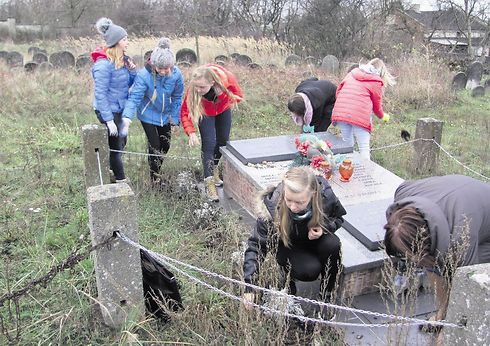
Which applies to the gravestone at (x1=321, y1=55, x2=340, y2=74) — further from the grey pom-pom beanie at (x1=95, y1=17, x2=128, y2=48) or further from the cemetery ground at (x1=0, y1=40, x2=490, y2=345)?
the grey pom-pom beanie at (x1=95, y1=17, x2=128, y2=48)

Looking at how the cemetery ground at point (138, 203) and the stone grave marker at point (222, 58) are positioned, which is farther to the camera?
the stone grave marker at point (222, 58)

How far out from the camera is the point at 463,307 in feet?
6.44

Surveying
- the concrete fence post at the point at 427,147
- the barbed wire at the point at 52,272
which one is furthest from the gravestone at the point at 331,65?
the barbed wire at the point at 52,272

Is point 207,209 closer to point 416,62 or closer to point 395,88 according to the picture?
point 395,88

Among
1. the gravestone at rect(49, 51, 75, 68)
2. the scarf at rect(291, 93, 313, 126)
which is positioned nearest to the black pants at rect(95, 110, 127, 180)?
the scarf at rect(291, 93, 313, 126)

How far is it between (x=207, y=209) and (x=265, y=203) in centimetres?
156

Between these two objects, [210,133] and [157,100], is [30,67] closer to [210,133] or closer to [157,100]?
[157,100]

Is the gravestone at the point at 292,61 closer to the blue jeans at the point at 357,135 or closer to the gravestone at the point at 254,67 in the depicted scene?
the gravestone at the point at 254,67

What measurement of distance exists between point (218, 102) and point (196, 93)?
0.32m

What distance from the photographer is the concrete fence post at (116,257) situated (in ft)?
8.85

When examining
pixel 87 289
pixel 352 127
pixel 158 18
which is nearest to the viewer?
pixel 87 289

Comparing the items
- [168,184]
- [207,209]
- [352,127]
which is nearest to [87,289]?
[207,209]

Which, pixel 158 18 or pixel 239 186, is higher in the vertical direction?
pixel 158 18

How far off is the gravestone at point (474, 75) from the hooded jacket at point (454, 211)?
12.7 meters
